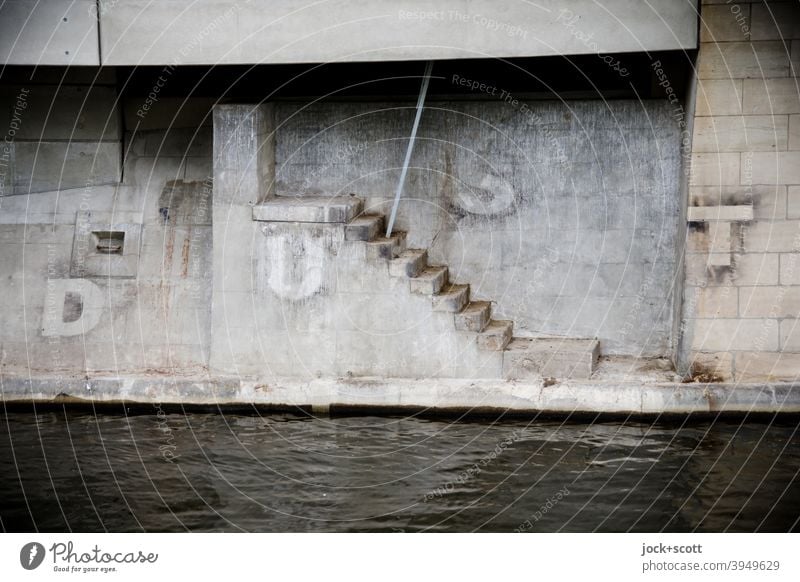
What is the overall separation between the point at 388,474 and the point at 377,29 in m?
5.56

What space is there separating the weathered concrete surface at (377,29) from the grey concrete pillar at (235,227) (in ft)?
3.71

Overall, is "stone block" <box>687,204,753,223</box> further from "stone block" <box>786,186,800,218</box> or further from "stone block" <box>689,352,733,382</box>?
"stone block" <box>689,352,733,382</box>

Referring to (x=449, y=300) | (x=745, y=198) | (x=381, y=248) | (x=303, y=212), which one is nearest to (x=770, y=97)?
(x=745, y=198)

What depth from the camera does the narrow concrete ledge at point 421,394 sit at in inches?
623

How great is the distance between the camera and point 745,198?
619 inches

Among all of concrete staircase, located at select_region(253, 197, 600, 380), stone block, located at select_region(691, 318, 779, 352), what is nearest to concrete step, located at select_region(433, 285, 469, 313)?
concrete staircase, located at select_region(253, 197, 600, 380)

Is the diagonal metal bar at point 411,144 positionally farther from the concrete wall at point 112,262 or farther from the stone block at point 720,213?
the stone block at point 720,213

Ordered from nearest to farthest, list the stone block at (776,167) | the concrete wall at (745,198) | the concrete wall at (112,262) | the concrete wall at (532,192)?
1. the concrete wall at (745,198)
2. the stone block at (776,167)
3. the concrete wall at (532,192)
4. the concrete wall at (112,262)

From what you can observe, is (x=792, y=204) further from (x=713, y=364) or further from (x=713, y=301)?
(x=713, y=364)

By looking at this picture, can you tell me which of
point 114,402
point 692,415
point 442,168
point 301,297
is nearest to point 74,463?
point 114,402

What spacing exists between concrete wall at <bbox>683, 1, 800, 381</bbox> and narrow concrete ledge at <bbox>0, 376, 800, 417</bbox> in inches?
17.1

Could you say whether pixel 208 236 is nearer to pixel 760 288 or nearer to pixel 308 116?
pixel 308 116

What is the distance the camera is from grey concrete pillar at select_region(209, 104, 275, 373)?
1666 centimetres

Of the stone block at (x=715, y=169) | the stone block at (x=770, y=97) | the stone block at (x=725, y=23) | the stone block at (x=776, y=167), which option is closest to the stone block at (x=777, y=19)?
the stone block at (x=725, y=23)
